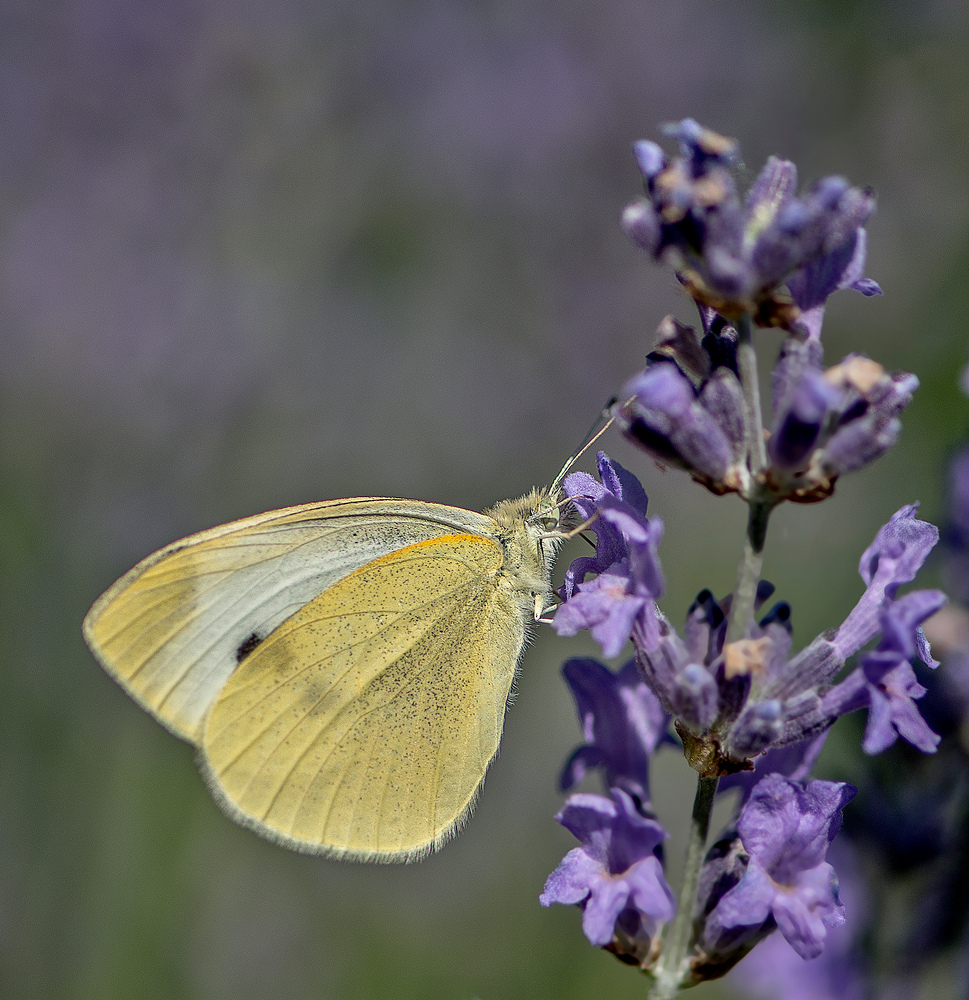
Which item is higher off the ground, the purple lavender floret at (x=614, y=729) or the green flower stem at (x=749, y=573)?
the green flower stem at (x=749, y=573)

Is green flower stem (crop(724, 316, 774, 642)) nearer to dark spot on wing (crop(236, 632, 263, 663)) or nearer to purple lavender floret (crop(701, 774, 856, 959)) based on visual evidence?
purple lavender floret (crop(701, 774, 856, 959))

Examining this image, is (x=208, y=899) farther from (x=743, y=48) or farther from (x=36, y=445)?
(x=743, y=48)

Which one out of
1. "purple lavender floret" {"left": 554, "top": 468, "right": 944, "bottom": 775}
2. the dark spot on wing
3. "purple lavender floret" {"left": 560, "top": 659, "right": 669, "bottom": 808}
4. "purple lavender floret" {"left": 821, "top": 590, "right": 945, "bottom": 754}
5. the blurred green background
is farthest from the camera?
the blurred green background

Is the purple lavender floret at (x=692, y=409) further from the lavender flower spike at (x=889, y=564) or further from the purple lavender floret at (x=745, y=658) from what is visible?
the lavender flower spike at (x=889, y=564)

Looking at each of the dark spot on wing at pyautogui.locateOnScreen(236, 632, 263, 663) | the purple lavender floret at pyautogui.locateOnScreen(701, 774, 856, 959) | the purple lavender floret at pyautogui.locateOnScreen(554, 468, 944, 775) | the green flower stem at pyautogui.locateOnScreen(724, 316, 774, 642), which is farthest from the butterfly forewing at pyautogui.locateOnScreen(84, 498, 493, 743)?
the purple lavender floret at pyautogui.locateOnScreen(701, 774, 856, 959)

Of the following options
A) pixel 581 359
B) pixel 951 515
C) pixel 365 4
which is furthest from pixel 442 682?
pixel 365 4

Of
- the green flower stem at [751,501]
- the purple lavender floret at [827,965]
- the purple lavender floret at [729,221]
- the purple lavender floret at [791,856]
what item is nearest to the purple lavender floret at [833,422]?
the green flower stem at [751,501]
